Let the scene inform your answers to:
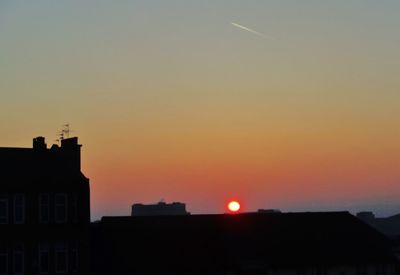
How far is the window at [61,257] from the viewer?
59606mm

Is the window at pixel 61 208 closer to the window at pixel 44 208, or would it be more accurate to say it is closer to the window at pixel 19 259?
the window at pixel 44 208

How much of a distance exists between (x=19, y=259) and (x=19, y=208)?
408 cm

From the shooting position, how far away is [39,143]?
210 feet

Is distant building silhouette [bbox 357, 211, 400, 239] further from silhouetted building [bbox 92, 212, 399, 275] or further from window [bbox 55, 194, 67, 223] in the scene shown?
window [bbox 55, 194, 67, 223]

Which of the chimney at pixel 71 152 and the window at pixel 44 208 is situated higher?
the chimney at pixel 71 152

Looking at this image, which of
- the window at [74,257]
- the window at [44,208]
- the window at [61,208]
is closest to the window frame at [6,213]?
the window at [44,208]

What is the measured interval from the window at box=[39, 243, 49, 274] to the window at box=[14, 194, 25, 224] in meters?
2.71

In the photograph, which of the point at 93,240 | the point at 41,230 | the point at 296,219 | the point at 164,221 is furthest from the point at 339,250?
the point at 41,230

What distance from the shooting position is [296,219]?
238 feet

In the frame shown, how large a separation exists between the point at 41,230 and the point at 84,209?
399cm

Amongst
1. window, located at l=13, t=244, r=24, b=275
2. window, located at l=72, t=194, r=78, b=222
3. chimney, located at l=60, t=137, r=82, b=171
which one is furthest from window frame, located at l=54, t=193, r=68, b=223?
window, located at l=13, t=244, r=24, b=275

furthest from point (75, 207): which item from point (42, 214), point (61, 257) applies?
point (61, 257)

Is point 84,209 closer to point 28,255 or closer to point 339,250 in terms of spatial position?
point 28,255

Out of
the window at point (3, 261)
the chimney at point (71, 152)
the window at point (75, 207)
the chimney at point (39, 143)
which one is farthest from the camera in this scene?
the chimney at point (39, 143)
